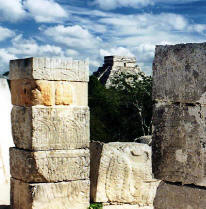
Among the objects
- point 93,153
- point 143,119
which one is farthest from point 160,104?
point 143,119

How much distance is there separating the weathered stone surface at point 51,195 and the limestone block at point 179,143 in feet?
12.0

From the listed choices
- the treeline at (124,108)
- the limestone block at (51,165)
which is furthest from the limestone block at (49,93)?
the treeline at (124,108)

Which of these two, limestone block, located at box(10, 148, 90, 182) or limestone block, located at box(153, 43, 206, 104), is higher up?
limestone block, located at box(153, 43, 206, 104)

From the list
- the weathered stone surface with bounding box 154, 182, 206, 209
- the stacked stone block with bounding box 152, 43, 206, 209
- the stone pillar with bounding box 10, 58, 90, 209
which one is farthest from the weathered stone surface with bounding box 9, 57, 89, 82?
the weathered stone surface with bounding box 154, 182, 206, 209

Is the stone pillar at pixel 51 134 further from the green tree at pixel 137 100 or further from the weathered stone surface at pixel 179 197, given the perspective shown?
the green tree at pixel 137 100

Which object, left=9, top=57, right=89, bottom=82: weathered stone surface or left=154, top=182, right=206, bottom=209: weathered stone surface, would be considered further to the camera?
left=9, top=57, right=89, bottom=82: weathered stone surface

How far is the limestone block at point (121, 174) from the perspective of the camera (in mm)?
7777

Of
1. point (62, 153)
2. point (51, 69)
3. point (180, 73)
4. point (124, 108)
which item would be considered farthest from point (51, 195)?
point (124, 108)

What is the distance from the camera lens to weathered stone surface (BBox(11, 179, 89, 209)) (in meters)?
6.84

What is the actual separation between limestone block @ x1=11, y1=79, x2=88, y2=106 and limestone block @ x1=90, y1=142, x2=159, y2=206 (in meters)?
1.13

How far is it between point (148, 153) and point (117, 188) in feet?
2.73

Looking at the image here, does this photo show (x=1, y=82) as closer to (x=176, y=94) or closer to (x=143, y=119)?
(x=176, y=94)

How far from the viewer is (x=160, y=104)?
345 cm

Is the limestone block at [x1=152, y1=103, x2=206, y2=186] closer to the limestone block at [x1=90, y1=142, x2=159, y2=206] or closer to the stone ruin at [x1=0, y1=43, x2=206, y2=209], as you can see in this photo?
the stone ruin at [x1=0, y1=43, x2=206, y2=209]
